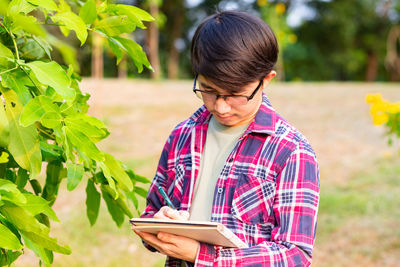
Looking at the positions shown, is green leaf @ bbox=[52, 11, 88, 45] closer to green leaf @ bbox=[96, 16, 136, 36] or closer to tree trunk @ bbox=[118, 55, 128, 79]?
green leaf @ bbox=[96, 16, 136, 36]

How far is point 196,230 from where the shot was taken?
1.21m

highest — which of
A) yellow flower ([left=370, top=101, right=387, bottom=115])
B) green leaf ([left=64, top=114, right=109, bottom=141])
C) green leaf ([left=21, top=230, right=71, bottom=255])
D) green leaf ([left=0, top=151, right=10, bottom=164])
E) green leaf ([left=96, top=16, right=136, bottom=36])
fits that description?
green leaf ([left=96, top=16, right=136, bottom=36])

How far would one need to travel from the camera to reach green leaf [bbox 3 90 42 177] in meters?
1.19

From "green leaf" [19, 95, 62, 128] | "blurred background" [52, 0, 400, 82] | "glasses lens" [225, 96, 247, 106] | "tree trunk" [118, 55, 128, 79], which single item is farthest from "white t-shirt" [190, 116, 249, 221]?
"blurred background" [52, 0, 400, 82]

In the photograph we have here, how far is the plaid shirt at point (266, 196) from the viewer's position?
134 centimetres

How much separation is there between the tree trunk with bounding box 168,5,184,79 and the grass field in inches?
383

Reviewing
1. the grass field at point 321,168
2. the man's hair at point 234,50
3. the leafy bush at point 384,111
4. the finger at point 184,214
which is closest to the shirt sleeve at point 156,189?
the finger at point 184,214

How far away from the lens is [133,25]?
1.33m

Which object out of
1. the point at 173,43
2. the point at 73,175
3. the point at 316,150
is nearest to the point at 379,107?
the point at 73,175

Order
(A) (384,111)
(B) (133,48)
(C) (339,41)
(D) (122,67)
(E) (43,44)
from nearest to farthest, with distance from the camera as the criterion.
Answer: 1. (B) (133,48)
2. (E) (43,44)
3. (A) (384,111)
4. (D) (122,67)
5. (C) (339,41)

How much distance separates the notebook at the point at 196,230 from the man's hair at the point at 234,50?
0.41 metres

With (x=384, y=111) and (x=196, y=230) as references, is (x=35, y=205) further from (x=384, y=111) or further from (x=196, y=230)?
(x=384, y=111)

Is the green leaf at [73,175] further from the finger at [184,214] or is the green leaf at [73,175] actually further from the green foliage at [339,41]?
the green foliage at [339,41]

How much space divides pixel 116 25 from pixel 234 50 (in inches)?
12.6
